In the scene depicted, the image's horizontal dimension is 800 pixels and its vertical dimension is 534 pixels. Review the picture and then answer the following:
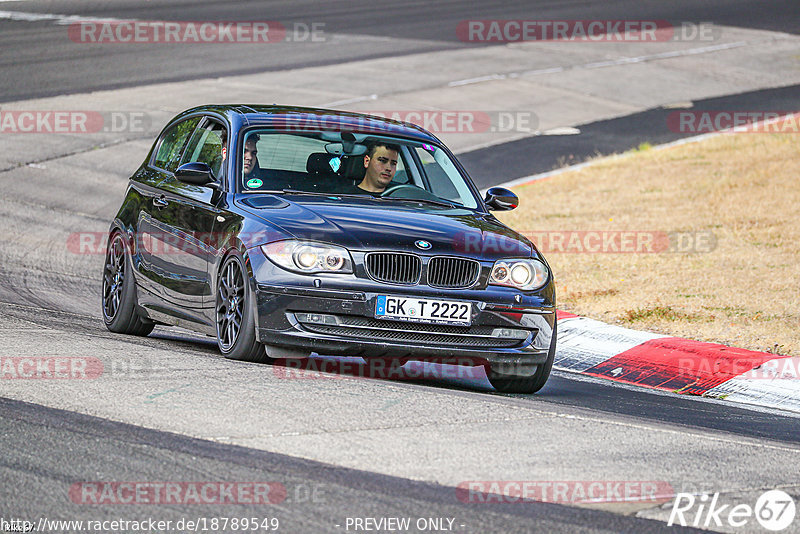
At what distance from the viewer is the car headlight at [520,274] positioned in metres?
8.12

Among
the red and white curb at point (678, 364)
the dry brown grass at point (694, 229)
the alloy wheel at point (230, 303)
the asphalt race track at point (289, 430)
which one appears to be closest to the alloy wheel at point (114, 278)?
the asphalt race track at point (289, 430)

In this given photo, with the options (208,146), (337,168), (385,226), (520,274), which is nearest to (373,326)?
(385,226)

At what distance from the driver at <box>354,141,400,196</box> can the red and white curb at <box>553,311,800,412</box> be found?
7.59 feet

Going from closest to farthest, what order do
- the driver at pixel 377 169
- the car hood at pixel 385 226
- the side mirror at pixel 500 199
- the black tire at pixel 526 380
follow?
1. the car hood at pixel 385 226
2. the black tire at pixel 526 380
3. the driver at pixel 377 169
4. the side mirror at pixel 500 199

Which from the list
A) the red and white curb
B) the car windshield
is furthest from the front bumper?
the red and white curb

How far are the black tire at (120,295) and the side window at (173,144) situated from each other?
26.4 inches

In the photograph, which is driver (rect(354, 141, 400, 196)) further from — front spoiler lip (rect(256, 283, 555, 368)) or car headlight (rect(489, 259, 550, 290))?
front spoiler lip (rect(256, 283, 555, 368))

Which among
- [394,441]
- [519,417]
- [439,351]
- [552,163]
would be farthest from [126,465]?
[552,163]

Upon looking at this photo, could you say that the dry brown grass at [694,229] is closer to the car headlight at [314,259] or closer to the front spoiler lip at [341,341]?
the front spoiler lip at [341,341]

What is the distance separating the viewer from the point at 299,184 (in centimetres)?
887

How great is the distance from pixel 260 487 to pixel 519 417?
201cm

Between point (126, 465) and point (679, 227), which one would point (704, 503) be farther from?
point (679, 227)

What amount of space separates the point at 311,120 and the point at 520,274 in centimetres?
208

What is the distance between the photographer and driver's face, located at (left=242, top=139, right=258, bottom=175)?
29.3 feet
